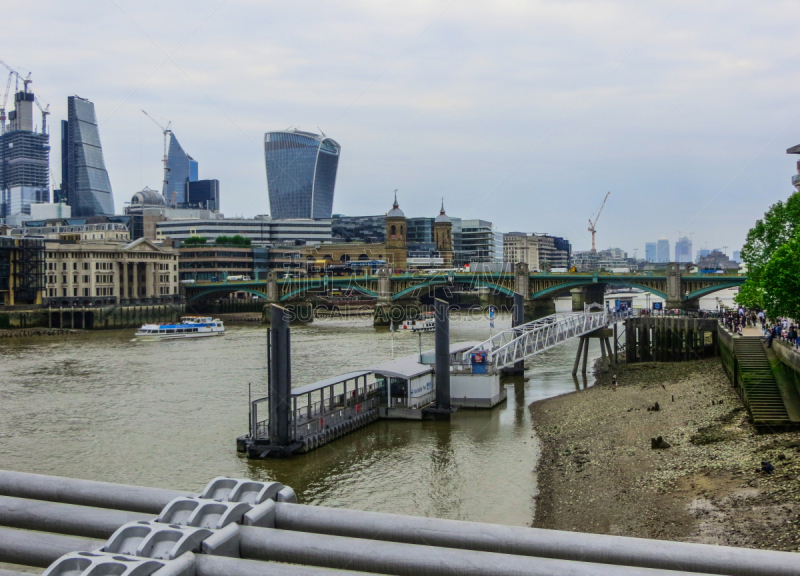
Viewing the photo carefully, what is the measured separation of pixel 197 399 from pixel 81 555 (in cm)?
3334

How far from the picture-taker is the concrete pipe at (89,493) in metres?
4.70

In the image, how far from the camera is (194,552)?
4141 millimetres

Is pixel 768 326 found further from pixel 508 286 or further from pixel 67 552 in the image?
pixel 508 286

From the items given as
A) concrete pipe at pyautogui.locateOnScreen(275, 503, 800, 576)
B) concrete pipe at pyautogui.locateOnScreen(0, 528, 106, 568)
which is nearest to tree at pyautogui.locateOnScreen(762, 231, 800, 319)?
concrete pipe at pyautogui.locateOnScreen(275, 503, 800, 576)

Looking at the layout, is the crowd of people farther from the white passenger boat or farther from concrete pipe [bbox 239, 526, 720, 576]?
the white passenger boat

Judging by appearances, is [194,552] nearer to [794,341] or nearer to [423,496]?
[423,496]

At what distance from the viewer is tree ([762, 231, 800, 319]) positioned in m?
25.9

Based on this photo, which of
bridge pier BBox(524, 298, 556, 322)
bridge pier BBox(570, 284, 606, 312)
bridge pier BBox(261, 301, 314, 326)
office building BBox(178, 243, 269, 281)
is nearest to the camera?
bridge pier BBox(524, 298, 556, 322)

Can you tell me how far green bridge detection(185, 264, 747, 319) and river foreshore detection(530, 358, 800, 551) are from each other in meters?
40.1

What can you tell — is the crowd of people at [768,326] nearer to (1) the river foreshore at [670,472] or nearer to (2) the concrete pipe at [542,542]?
(1) the river foreshore at [670,472]

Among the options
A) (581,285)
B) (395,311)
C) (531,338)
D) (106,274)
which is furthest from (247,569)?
(106,274)

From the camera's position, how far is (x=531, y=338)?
138ft

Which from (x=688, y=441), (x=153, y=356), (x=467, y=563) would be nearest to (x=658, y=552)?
(x=467, y=563)

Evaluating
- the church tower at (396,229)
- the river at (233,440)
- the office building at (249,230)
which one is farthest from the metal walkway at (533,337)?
the office building at (249,230)
